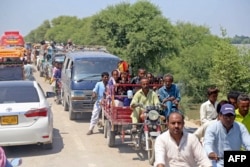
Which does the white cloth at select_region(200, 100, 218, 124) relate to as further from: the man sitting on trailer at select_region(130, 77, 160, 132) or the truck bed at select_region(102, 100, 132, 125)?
the truck bed at select_region(102, 100, 132, 125)

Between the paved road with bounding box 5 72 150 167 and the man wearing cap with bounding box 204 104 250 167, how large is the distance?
3702 millimetres

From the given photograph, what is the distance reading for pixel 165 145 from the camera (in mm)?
4684

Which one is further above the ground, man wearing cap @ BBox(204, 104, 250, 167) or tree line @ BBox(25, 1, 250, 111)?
tree line @ BBox(25, 1, 250, 111)

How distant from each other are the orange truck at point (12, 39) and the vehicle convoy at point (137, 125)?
2701 centimetres

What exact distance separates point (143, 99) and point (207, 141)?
13.0 ft

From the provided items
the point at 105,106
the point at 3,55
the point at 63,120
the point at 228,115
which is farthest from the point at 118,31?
the point at 228,115

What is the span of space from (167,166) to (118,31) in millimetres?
42226

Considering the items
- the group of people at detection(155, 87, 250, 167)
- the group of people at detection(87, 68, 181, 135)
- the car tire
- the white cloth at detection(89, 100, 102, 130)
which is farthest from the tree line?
the group of people at detection(155, 87, 250, 167)

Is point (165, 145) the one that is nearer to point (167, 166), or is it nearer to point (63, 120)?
point (167, 166)

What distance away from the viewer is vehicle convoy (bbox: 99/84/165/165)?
8727 mm

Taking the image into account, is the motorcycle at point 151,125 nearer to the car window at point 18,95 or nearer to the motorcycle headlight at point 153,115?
the motorcycle headlight at point 153,115

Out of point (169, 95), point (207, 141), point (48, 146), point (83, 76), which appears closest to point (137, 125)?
point (169, 95)

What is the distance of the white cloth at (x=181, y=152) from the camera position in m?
4.68

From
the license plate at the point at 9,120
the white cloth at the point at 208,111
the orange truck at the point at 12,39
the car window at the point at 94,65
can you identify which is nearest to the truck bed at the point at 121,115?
the license plate at the point at 9,120
